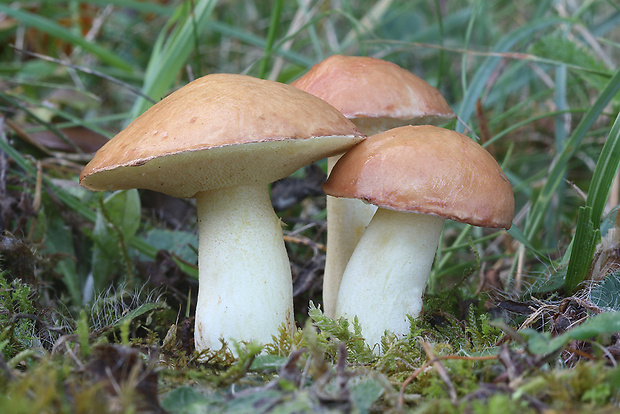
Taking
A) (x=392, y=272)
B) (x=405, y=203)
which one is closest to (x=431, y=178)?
(x=405, y=203)

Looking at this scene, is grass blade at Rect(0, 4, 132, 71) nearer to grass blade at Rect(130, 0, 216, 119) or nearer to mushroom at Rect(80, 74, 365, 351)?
grass blade at Rect(130, 0, 216, 119)

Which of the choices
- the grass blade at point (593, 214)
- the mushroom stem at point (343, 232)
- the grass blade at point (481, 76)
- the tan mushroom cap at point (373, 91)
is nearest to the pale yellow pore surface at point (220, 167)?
the tan mushroom cap at point (373, 91)

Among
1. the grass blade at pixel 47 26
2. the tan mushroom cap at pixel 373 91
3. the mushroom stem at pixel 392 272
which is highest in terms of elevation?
the grass blade at pixel 47 26

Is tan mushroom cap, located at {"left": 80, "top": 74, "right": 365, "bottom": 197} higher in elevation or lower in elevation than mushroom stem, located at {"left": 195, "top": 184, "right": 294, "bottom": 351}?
higher

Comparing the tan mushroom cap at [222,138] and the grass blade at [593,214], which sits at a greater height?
the tan mushroom cap at [222,138]

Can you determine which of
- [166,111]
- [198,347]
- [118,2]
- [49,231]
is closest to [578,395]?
[198,347]

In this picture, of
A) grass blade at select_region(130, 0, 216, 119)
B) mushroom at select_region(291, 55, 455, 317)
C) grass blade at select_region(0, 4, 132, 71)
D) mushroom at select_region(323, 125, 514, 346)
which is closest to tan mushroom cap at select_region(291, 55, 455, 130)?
mushroom at select_region(291, 55, 455, 317)

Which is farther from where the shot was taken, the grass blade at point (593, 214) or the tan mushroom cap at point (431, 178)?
the grass blade at point (593, 214)

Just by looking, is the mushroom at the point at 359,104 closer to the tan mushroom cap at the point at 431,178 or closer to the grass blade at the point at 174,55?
the tan mushroom cap at the point at 431,178
